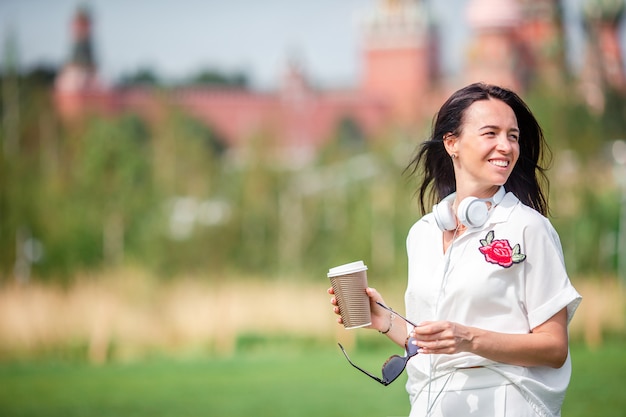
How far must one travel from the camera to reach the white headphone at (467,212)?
192 centimetres

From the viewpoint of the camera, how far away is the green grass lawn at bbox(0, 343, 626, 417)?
8805 millimetres

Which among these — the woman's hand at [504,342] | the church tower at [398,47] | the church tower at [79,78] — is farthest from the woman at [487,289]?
the church tower at [398,47]

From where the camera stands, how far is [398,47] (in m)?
49.8

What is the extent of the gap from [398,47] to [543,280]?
1920 inches

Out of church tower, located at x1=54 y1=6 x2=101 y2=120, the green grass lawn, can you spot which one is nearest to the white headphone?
the green grass lawn

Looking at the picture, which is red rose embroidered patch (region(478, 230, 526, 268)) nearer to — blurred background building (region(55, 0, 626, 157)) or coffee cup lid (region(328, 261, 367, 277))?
coffee cup lid (region(328, 261, 367, 277))

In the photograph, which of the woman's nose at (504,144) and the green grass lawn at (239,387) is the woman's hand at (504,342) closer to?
the woman's nose at (504,144)

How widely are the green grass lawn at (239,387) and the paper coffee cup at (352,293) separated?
6.36m

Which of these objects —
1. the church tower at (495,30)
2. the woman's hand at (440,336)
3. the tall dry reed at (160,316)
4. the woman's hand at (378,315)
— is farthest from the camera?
the church tower at (495,30)

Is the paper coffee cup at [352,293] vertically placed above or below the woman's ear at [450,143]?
below

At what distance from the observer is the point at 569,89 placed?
20.0m

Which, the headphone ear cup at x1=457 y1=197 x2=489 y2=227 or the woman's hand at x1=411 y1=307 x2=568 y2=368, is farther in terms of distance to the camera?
the headphone ear cup at x1=457 y1=197 x2=489 y2=227

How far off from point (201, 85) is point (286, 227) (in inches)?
1246

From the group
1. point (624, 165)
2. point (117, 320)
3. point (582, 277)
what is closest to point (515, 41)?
point (624, 165)
